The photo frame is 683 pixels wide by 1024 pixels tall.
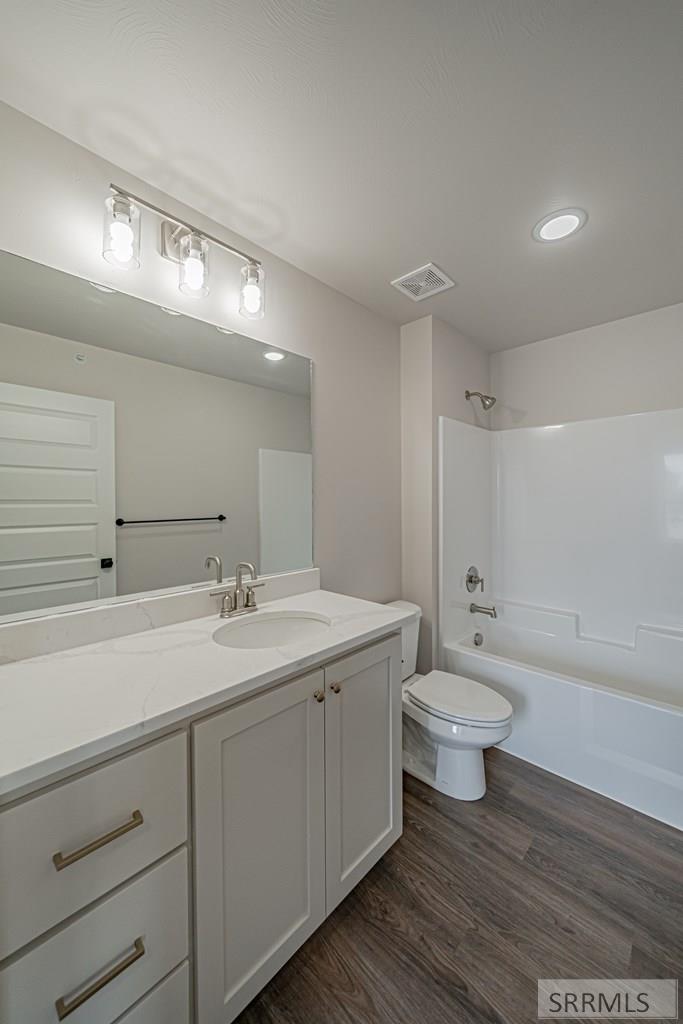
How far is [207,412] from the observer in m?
1.53

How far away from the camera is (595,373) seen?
2.42 m

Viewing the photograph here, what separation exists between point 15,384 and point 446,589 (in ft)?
6.92

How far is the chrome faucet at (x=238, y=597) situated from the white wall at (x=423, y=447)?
3.58 ft

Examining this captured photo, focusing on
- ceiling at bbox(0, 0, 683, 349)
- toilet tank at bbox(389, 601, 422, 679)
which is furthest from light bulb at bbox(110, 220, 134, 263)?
toilet tank at bbox(389, 601, 422, 679)

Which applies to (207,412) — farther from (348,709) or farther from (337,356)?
(348,709)

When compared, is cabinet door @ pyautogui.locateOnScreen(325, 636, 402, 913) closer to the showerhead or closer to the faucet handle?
the faucet handle

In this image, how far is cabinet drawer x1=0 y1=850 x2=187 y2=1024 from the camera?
647 mm

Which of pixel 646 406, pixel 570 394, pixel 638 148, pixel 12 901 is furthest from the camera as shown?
pixel 570 394

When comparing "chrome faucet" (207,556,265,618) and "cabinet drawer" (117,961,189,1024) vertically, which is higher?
"chrome faucet" (207,556,265,618)

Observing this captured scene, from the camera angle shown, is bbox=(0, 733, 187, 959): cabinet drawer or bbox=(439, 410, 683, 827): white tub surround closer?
bbox=(0, 733, 187, 959): cabinet drawer

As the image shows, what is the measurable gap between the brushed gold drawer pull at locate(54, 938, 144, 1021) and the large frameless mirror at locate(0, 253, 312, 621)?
2.63ft

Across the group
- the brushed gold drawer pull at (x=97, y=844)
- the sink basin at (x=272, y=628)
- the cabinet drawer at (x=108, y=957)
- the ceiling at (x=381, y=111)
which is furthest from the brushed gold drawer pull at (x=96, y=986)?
the ceiling at (x=381, y=111)

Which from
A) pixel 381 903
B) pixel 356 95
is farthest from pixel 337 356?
pixel 381 903

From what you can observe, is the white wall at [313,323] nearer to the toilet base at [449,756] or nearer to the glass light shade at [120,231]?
the glass light shade at [120,231]
